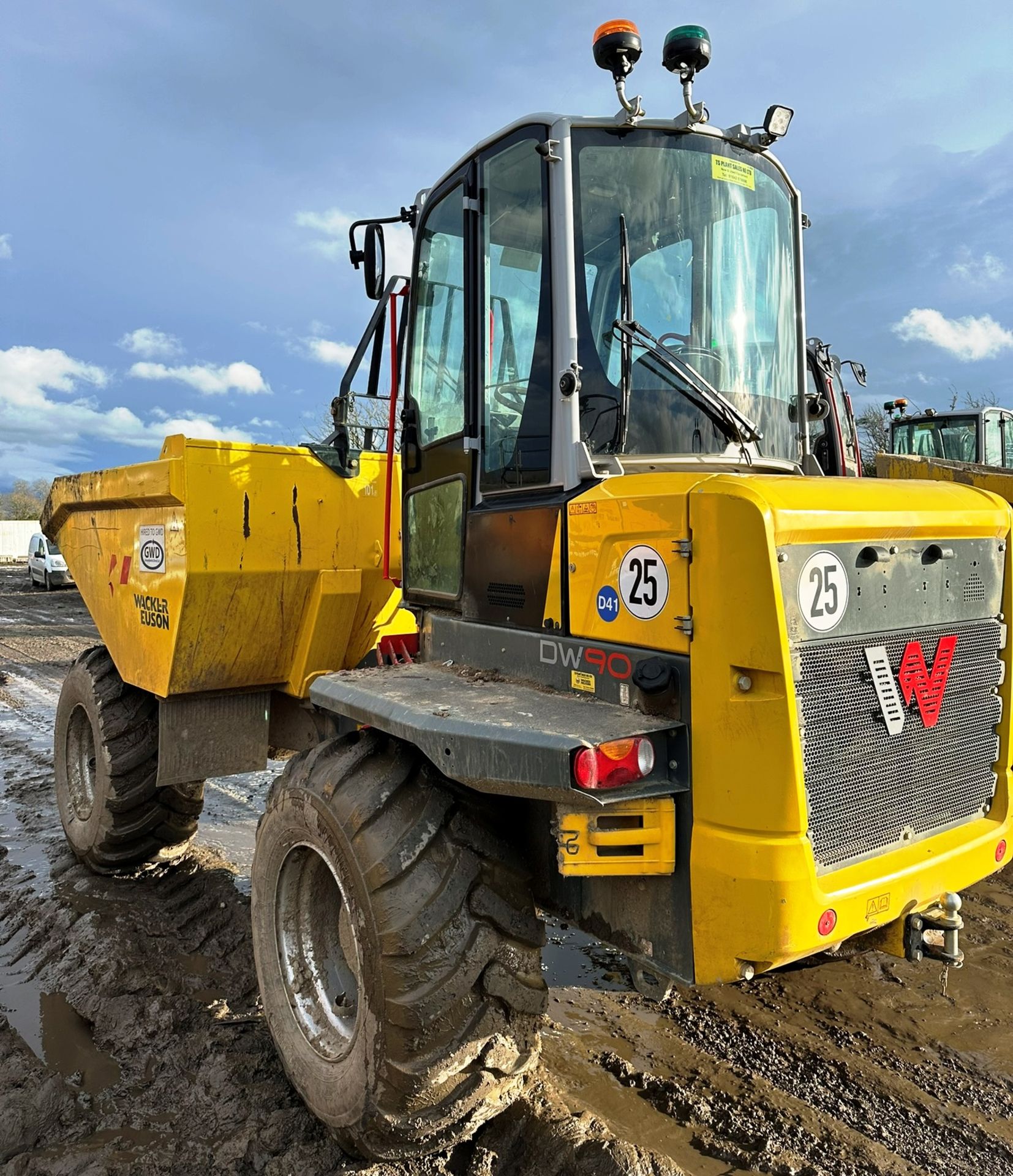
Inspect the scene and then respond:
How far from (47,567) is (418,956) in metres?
24.2

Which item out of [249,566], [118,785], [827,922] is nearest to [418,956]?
[827,922]

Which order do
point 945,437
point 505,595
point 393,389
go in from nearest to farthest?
A: point 505,595 → point 393,389 → point 945,437

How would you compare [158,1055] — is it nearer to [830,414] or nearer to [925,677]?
[925,677]

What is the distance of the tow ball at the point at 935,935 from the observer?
235 centimetres

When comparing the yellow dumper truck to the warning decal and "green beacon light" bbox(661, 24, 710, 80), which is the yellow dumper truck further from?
the warning decal

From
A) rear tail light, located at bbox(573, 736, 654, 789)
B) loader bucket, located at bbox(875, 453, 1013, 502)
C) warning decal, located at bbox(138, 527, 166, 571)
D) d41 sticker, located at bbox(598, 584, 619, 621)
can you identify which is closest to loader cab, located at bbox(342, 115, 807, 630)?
d41 sticker, located at bbox(598, 584, 619, 621)

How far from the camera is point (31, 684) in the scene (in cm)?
1070

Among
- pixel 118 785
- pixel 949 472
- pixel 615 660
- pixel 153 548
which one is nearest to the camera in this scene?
pixel 615 660

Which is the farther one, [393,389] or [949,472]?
[949,472]

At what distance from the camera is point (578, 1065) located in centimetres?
307

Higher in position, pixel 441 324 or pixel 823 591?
pixel 441 324

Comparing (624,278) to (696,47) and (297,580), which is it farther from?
(297,580)

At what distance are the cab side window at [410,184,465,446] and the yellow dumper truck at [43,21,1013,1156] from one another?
0.05 feet

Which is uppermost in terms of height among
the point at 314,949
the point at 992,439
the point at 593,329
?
the point at 992,439
